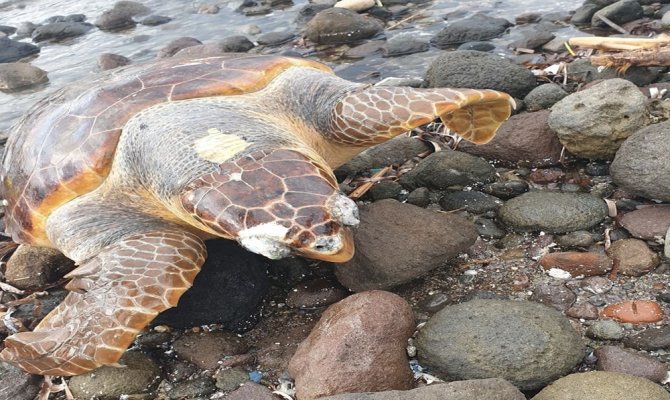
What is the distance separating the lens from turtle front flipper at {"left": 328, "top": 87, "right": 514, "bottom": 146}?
3719 mm

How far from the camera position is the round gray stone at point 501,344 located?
261 cm

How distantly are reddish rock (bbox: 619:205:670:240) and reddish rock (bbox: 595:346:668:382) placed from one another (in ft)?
3.34

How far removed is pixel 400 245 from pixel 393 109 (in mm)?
870

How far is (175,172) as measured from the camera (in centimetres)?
317

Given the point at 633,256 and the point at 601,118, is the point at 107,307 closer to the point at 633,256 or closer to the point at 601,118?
the point at 633,256

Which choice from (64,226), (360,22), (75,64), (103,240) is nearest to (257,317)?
(103,240)

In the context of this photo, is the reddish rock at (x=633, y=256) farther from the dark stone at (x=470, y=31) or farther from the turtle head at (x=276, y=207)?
the dark stone at (x=470, y=31)

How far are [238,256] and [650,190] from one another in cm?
250

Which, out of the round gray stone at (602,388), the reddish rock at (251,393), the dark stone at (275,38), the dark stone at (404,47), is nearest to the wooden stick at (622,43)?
the dark stone at (404,47)

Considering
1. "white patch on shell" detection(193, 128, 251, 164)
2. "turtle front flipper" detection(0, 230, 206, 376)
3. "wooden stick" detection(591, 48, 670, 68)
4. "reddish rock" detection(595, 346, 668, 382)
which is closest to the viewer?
"reddish rock" detection(595, 346, 668, 382)

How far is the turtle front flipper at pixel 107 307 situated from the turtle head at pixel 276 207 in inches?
13.6

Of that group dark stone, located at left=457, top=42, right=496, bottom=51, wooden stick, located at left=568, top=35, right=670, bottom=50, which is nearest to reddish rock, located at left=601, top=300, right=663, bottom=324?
wooden stick, located at left=568, top=35, right=670, bottom=50

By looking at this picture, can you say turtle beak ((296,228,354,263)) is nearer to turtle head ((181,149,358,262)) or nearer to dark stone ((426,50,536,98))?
turtle head ((181,149,358,262))

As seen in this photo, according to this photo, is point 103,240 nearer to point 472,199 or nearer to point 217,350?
point 217,350
